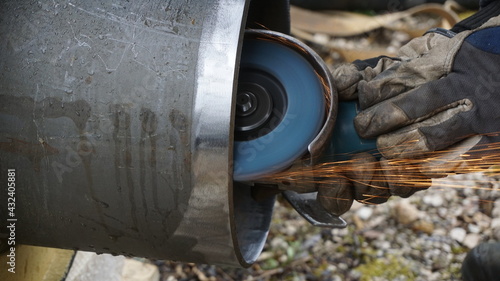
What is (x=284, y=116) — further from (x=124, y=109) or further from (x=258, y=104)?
(x=124, y=109)

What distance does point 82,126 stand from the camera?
4.89ft

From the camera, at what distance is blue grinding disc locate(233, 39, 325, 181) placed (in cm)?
177

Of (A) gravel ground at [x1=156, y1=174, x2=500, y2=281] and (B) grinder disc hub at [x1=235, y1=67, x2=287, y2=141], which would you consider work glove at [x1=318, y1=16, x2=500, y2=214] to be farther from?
(A) gravel ground at [x1=156, y1=174, x2=500, y2=281]

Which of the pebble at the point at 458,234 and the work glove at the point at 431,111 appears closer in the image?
the work glove at the point at 431,111

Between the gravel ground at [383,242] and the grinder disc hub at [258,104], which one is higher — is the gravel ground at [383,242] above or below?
below

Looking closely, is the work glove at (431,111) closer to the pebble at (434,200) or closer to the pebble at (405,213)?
the pebble at (405,213)

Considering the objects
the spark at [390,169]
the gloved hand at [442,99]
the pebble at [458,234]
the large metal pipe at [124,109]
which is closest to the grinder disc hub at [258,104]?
the spark at [390,169]

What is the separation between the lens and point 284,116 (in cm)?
185

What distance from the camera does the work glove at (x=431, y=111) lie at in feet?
5.61

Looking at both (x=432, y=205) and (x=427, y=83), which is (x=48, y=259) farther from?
(x=432, y=205)

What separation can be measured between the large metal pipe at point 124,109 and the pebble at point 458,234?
2.13 m

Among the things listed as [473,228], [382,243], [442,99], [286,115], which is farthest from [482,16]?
[473,228]

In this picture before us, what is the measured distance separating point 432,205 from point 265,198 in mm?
1756

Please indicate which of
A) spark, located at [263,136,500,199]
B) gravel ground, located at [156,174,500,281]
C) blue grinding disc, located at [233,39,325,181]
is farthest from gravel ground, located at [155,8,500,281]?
blue grinding disc, located at [233,39,325,181]
